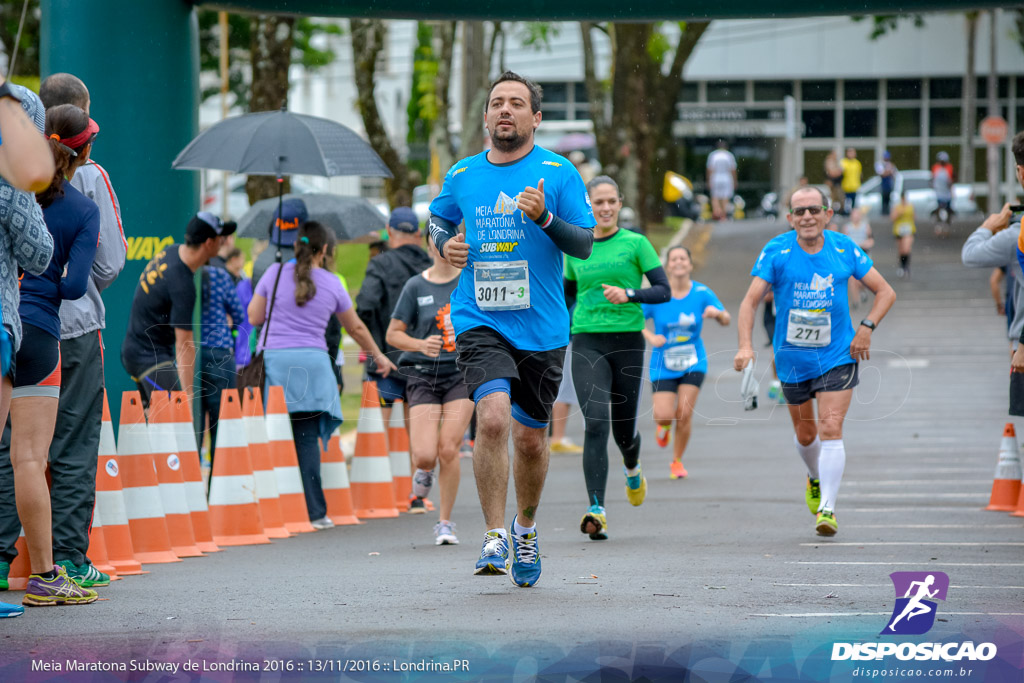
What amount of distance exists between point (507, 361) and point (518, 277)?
0.36m

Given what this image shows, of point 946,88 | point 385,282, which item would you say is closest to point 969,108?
point 946,88

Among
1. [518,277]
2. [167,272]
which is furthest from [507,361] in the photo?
[167,272]

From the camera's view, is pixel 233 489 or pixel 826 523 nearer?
pixel 826 523

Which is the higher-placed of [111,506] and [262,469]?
[111,506]

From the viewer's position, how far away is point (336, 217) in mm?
12539

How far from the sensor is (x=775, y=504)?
10359mm

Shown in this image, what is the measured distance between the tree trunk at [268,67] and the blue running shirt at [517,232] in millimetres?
10522

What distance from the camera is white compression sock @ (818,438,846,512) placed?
8555 millimetres

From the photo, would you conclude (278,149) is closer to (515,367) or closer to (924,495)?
(515,367)

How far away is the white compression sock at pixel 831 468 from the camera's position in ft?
28.1

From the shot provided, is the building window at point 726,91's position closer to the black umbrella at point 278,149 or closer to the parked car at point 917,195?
the parked car at point 917,195

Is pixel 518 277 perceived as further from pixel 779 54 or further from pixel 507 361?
pixel 779 54

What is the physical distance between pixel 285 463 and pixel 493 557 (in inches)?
122

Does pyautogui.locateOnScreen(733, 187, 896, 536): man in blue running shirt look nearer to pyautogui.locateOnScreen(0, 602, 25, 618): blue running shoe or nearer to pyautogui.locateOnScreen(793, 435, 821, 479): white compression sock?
pyautogui.locateOnScreen(793, 435, 821, 479): white compression sock
